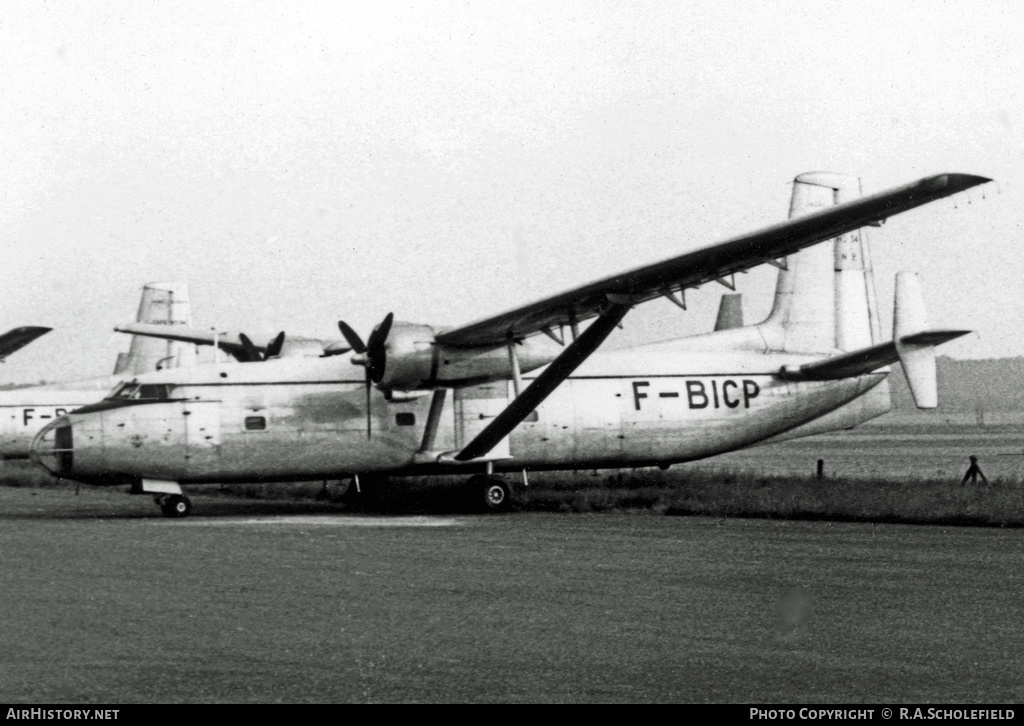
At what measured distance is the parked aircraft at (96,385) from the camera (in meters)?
35.1

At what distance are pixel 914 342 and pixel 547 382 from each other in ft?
19.1

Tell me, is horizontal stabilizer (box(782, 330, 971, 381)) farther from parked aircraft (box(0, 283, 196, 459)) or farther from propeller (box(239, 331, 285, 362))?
parked aircraft (box(0, 283, 196, 459))

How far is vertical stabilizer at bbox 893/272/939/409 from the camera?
62.3ft

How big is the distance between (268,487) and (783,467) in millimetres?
18682

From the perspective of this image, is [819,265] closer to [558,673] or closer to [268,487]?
[268,487]

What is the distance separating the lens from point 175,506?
68.8 ft

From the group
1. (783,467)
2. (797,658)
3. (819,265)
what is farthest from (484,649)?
(783,467)

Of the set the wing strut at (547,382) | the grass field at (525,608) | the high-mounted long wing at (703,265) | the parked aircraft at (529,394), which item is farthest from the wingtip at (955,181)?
the wing strut at (547,382)

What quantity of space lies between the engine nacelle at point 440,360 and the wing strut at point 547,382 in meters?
0.73

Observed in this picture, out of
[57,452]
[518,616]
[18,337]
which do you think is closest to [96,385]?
[18,337]

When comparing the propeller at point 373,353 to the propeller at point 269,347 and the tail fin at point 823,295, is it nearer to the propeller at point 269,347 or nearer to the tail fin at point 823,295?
the propeller at point 269,347

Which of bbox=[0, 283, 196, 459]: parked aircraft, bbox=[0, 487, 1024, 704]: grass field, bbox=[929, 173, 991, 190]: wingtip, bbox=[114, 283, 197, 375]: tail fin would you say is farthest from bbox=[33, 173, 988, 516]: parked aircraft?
bbox=[114, 283, 197, 375]: tail fin

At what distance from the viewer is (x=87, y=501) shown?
2684cm

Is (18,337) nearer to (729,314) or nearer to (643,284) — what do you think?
(643,284)
